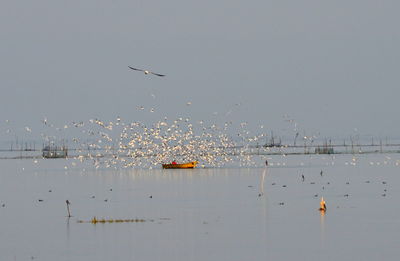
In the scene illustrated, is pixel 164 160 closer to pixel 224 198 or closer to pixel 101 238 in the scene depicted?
pixel 224 198

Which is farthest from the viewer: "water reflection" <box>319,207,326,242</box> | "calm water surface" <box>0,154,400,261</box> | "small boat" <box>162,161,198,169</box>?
"small boat" <box>162,161,198,169</box>

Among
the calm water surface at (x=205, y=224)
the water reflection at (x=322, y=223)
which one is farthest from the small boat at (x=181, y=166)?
the water reflection at (x=322, y=223)

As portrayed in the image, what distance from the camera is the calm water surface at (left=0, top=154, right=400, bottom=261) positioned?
35.5m

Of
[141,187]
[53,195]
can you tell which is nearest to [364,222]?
[53,195]

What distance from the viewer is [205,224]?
4469cm

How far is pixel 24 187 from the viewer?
8188cm

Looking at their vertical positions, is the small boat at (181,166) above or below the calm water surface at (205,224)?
above

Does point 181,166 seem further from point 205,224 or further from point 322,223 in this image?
point 322,223

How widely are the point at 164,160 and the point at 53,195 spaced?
67.7 metres

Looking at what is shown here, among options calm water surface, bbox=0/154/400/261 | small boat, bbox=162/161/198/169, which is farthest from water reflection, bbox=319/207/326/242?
small boat, bbox=162/161/198/169

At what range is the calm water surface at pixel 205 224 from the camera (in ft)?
116

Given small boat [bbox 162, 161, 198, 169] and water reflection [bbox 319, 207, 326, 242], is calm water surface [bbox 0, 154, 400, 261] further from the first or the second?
small boat [bbox 162, 161, 198, 169]

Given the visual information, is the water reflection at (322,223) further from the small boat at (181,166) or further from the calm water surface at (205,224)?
the small boat at (181,166)

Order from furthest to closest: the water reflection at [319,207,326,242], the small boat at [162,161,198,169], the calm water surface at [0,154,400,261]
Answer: the small boat at [162,161,198,169], the water reflection at [319,207,326,242], the calm water surface at [0,154,400,261]
